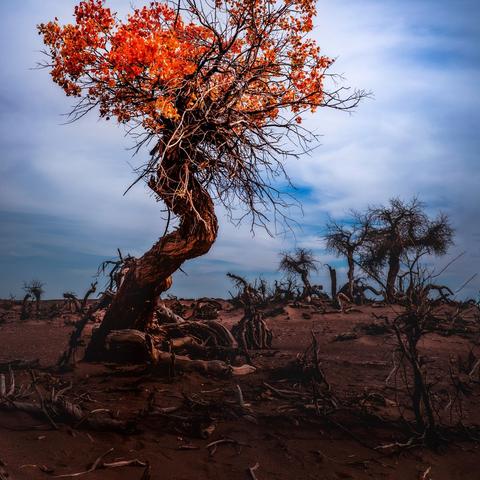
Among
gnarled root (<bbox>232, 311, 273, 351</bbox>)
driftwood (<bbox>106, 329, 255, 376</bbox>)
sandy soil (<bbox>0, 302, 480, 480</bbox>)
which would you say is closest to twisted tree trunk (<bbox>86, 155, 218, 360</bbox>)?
driftwood (<bbox>106, 329, 255, 376</bbox>)

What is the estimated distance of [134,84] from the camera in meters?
9.38

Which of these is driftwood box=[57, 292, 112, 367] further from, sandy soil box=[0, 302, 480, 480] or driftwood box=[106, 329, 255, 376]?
driftwood box=[106, 329, 255, 376]

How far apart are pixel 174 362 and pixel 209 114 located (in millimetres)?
4724

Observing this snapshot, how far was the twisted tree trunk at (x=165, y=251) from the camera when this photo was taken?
354 inches

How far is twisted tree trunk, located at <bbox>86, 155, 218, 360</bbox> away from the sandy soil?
101 centimetres

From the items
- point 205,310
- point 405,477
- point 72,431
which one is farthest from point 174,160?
point 205,310

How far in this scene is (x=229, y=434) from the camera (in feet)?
22.0

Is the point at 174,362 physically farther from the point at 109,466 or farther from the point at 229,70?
the point at 229,70

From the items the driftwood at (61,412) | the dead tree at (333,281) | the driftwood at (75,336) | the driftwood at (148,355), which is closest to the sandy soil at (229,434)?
the driftwood at (61,412)

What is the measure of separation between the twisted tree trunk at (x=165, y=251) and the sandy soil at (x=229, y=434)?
3.32 feet

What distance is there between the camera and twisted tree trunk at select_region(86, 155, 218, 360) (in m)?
8.98

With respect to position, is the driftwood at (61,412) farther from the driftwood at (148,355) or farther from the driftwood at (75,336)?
the driftwood at (75,336)

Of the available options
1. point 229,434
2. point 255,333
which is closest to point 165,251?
point 229,434

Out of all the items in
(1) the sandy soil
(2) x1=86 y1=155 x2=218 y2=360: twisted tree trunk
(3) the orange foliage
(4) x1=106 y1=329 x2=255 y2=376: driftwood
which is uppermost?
(3) the orange foliage
